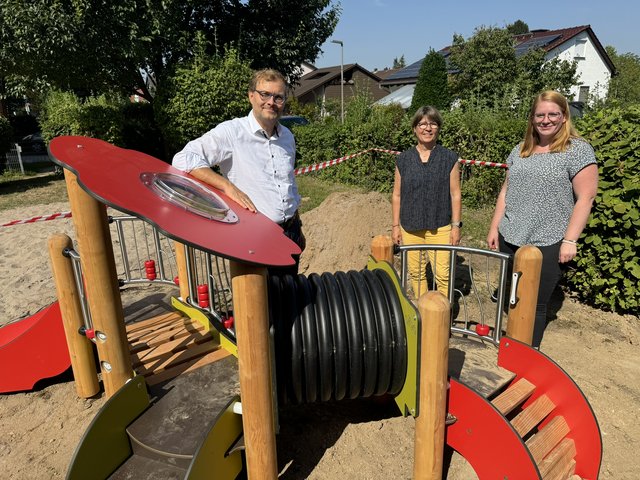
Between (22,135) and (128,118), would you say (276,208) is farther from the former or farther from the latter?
(22,135)

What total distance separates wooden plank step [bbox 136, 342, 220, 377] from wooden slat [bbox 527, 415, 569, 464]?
2027 millimetres

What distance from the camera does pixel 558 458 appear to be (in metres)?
2.52

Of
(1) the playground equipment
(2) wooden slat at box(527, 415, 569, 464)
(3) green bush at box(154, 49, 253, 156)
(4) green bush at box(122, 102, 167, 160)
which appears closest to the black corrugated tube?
(1) the playground equipment

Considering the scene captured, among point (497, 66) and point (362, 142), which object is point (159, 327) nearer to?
point (362, 142)

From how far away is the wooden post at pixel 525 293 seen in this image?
273 cm

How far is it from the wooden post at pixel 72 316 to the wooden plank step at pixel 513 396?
2.72 meters

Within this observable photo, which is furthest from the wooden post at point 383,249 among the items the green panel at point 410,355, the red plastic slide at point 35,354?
the red plastic slide at point 35,354

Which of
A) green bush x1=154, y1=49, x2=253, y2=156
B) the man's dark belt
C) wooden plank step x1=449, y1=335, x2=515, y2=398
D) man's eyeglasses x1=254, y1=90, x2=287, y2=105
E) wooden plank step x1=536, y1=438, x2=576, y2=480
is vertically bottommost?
wooden plank step x1=536, y1=438, x2=576, y2=480

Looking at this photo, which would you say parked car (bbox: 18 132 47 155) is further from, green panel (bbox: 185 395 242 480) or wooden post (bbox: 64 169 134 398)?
green panel (bbox: 185 395 242 480)

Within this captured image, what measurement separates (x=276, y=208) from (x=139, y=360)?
141cm

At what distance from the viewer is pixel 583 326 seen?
452 cm

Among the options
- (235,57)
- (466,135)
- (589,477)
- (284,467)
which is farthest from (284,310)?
(235,57)

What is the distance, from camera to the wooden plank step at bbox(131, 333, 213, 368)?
3104 mm

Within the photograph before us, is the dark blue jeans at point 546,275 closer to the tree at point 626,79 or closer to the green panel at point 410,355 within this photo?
the green panel at point 410,355
